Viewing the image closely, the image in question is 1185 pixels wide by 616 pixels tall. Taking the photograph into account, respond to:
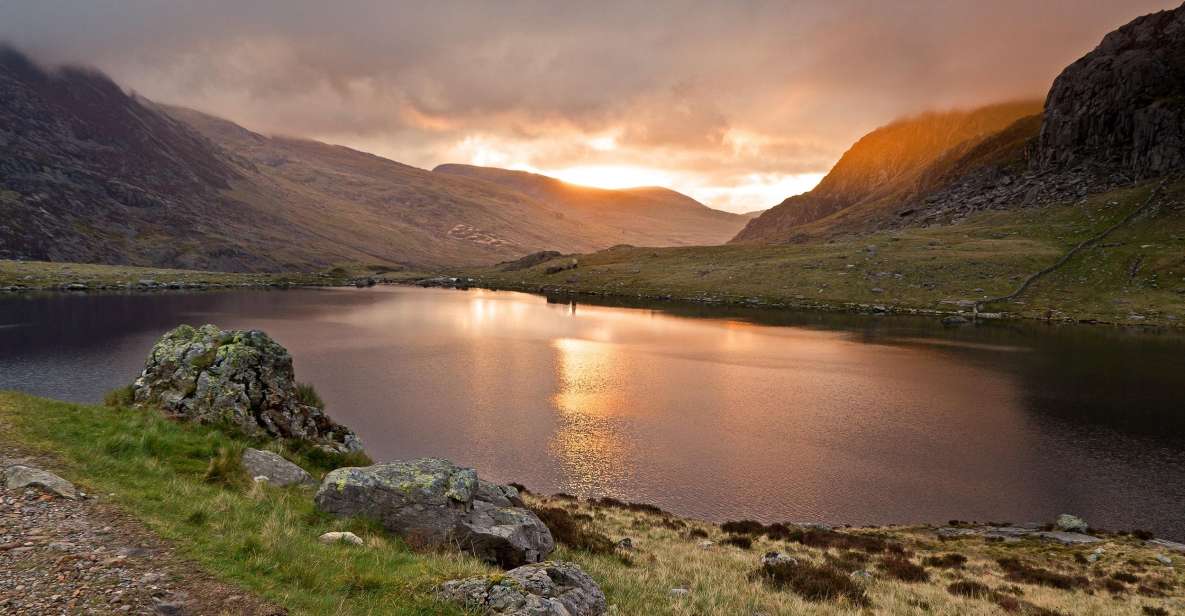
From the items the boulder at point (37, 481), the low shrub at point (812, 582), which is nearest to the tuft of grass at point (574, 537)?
the low shrub at point (812, 582)

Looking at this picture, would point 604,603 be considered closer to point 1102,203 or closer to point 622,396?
point 622,396

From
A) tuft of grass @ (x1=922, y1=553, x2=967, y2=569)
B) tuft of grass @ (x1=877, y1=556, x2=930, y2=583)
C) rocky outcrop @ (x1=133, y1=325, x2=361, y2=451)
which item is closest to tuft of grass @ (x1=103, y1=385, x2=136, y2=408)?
rocky outcrop @ (x1=133, y1=325, x2=361, y2=451)

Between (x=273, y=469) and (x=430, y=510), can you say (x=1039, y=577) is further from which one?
(x=273, y=469)

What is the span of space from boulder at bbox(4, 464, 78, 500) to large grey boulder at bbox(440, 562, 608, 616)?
879 cm

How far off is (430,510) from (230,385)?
12.0 metres

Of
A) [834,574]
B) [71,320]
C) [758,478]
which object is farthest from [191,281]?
[834,574]

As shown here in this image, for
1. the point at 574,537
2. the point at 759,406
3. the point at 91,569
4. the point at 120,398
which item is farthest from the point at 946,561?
the point at 120,398

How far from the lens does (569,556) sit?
1830 cm

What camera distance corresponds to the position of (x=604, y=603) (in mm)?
12875

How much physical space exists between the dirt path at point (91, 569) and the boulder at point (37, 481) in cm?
22

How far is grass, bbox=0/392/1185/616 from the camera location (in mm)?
11492

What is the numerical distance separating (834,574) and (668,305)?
141143 millimetres

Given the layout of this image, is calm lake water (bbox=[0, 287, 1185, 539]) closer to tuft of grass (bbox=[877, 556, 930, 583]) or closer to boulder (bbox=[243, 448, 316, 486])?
tuft of grass (bbox=[877, 556, 930, 583])

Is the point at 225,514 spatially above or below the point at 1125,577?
above
